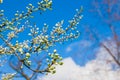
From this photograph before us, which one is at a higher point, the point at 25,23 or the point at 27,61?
the point at 25,23

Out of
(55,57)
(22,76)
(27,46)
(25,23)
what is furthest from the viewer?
(22,76)

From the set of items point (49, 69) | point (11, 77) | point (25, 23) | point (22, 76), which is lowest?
point (49, 69)

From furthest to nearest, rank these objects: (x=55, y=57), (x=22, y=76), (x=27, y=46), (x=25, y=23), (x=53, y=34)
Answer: (x=22, y=76) → (x=25, y=23) → (x=53, y=34) → (x=27, y=46) → (x=55, y=57)

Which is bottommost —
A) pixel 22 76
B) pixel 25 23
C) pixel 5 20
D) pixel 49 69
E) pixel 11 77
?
pixel 49 69

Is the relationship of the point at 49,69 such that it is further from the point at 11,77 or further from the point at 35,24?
the point at 35,24

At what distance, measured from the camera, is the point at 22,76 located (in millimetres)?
18219

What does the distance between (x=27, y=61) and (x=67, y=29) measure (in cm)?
338

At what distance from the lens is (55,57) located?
7109 millimetres

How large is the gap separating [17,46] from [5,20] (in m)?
1.26

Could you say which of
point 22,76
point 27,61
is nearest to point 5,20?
point 27,61

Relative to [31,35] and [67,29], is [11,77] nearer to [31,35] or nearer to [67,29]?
[31,35]

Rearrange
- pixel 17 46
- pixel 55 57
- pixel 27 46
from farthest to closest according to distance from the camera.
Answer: pixel 27 46, pixel 17 46, pixel 55 57

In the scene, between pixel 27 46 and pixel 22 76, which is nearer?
pixel 27 46

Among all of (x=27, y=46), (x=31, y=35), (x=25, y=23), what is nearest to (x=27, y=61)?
(x=27, y=46)
